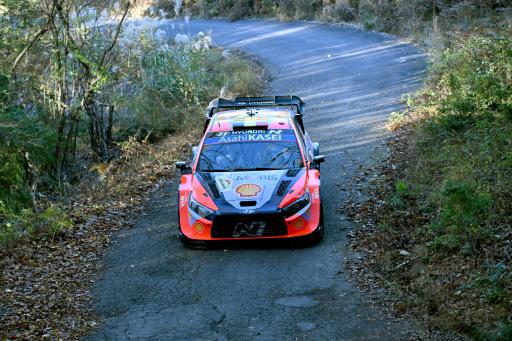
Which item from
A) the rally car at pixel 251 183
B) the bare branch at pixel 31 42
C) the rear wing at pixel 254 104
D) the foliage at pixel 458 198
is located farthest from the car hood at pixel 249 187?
the bare branch at pixel 31 42

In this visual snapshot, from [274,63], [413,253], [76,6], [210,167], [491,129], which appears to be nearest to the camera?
[413,253]

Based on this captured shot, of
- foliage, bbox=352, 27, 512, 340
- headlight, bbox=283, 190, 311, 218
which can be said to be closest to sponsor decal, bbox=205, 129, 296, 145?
headlight, bbox=283, 190, 311, 218

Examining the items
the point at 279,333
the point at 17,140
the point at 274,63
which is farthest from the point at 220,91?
the point at 279,333

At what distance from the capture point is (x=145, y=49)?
19062 millimetres

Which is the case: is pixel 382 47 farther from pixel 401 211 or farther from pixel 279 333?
pixel 279 333

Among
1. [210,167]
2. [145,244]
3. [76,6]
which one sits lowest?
[145,244]

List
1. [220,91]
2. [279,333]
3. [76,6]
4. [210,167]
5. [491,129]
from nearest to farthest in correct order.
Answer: [279,333] → [210,167] → [491,129] → [76,6] → [220,91]

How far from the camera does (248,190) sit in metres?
10.3

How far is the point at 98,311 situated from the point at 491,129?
7.58m

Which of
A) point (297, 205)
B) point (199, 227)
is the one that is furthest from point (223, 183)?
point (297, 205)

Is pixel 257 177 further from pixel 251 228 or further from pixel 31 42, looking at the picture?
pixel 31 42

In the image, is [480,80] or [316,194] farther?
[480,80]

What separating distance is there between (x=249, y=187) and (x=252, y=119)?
1.75 meters

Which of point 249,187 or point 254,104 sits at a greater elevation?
point 254,104
